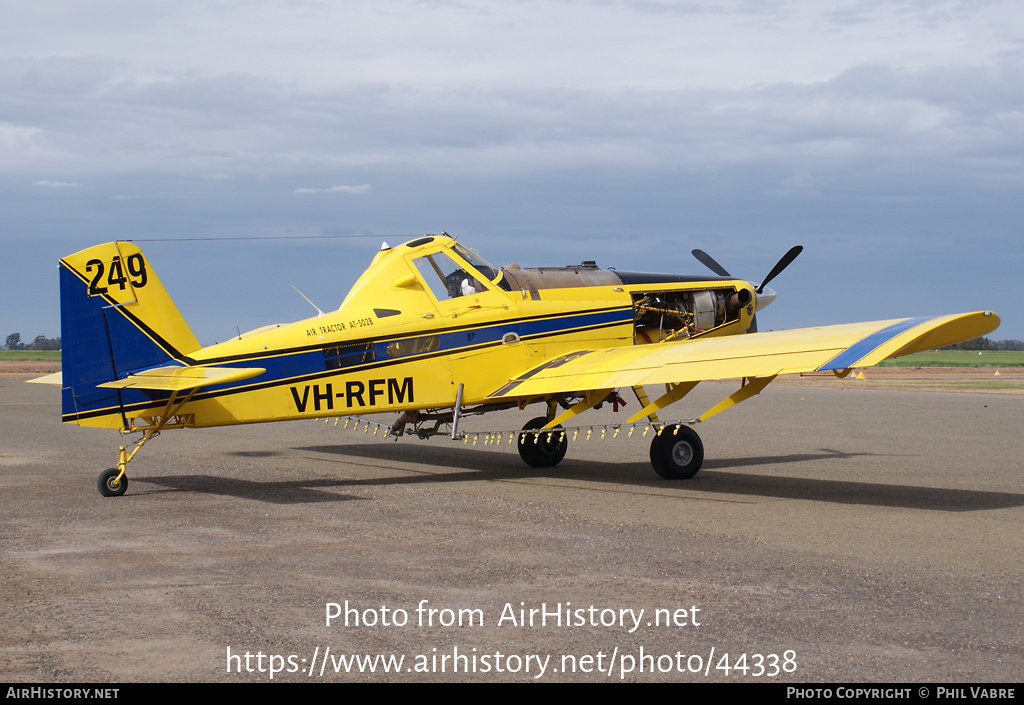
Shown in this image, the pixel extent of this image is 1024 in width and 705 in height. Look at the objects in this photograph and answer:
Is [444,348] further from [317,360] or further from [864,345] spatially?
[864,345]

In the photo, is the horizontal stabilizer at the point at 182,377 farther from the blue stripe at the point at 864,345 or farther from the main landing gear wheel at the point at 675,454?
the blue stripe at the point at 864,345

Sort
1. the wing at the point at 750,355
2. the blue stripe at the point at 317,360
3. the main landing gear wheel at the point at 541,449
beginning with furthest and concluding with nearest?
the main landing gear wheel at the point at 541,449 → the blue stripe at the point at 317,360 → the wing at the point at 750,355

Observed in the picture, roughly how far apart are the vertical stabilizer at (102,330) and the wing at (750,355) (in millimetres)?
4587

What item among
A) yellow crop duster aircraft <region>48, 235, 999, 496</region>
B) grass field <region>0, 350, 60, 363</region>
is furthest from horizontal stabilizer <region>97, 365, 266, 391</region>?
grass field <region>0, 350, 60, 363</region>

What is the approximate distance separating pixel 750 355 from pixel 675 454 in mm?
2274

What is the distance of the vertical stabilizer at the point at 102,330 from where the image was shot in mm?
11125

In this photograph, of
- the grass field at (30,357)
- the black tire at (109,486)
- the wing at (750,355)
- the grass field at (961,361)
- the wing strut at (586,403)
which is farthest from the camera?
the grass field at (30,357)

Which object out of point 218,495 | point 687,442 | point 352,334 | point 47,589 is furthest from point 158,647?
point 687,442

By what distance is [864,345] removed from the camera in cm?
979

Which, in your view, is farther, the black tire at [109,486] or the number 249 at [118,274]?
the number 249 at [118,274]

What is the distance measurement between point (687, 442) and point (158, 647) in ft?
28.3

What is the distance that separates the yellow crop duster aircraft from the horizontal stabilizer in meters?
0.02

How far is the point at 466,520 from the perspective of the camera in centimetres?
952

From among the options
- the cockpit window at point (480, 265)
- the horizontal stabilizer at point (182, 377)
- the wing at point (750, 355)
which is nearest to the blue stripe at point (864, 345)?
the wing at point (750, 355)
